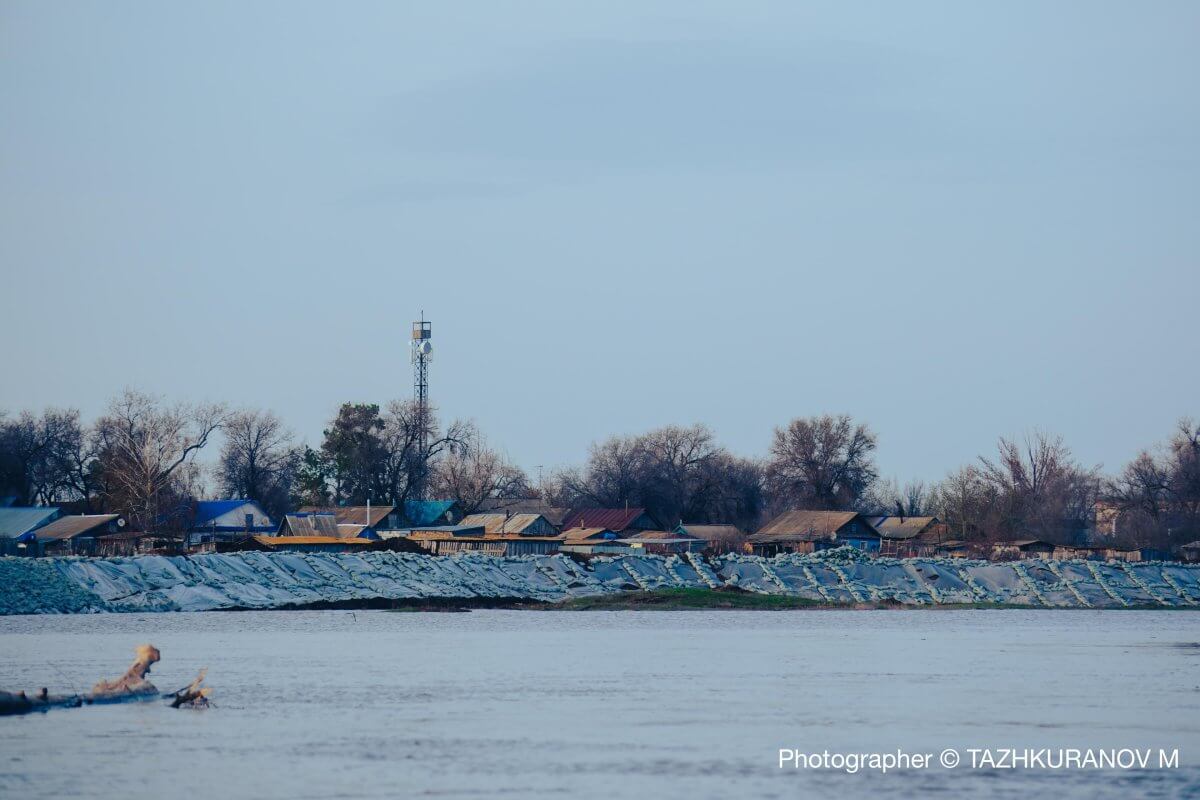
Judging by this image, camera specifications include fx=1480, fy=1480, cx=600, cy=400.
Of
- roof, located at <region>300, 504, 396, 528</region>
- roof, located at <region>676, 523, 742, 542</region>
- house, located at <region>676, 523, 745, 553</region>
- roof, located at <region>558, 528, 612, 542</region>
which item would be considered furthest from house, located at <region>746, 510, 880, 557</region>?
roof, located at <region>300, 504, 396, 528</region>

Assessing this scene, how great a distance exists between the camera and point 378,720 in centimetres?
2194

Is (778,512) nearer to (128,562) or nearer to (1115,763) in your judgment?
(128,562)

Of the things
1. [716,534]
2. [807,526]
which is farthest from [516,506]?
[807,526]

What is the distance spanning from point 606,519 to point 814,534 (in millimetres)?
19786

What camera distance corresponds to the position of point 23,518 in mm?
90500

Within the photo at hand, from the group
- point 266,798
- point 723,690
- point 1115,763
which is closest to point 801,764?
point 1115,763

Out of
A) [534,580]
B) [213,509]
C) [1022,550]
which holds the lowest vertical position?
[534,580]

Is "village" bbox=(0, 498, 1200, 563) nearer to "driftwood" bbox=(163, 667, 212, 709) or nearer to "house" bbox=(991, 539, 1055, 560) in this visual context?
"house" bbox=(991, 539, 1055, 560)

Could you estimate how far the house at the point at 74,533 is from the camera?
279ft

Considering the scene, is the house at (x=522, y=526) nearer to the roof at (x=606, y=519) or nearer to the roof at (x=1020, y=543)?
the roof at (x=606, y=519)

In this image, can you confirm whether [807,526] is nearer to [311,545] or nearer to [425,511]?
[425,511]

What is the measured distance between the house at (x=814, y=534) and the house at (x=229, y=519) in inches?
1300

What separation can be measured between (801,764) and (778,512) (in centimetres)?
11141

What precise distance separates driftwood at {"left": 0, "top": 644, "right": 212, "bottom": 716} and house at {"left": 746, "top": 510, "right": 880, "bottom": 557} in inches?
2800
